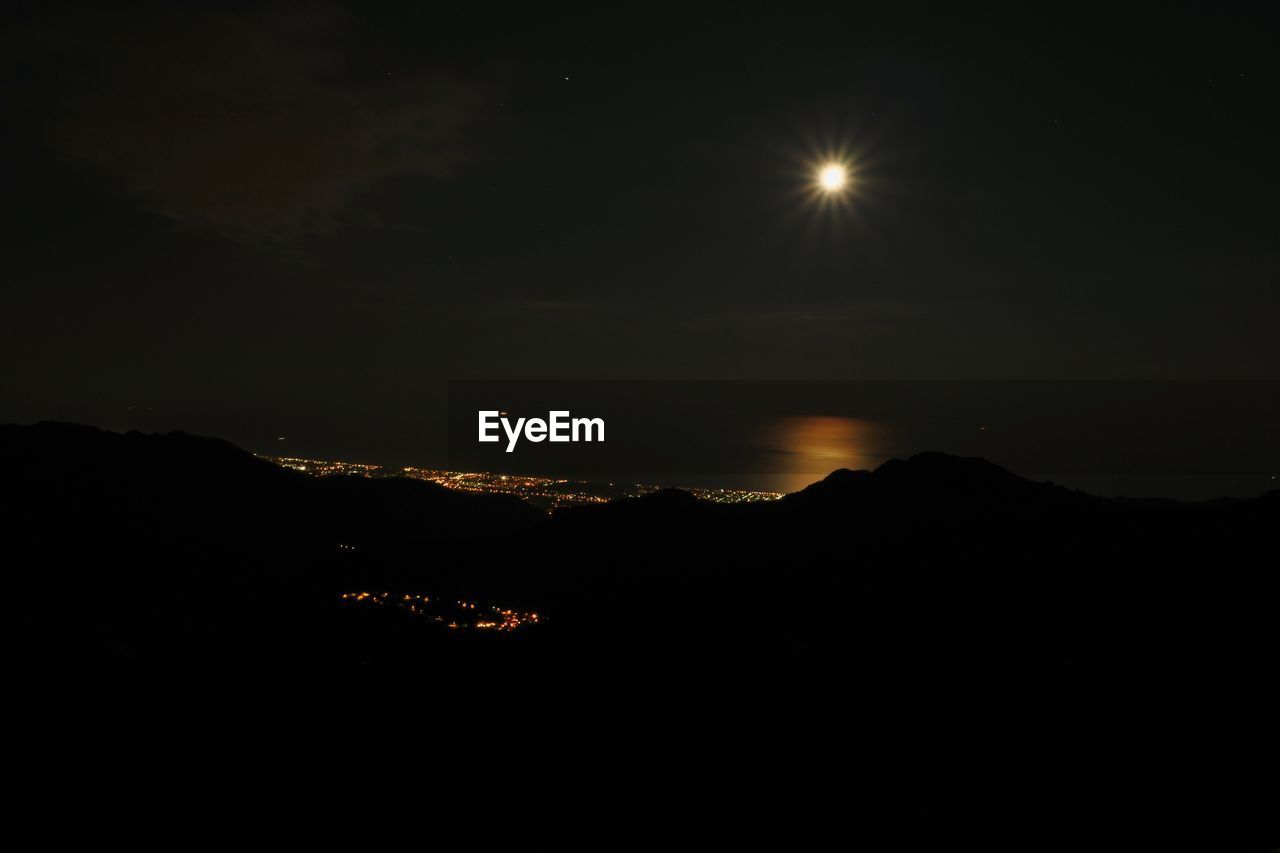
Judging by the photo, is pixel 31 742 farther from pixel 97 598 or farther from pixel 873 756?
pixel 97 598

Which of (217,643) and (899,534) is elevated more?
(899,534)

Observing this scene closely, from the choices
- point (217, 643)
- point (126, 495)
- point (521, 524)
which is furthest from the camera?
→ point (521, 524)

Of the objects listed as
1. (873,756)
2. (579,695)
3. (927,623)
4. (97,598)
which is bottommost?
(97,598)

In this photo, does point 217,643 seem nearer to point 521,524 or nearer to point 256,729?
point 256,729

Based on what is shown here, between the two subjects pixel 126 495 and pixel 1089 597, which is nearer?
pixel 1089 597

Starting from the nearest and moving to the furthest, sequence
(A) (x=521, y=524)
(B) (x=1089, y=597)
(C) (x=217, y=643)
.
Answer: (B) (x=1089, y=597)
(C) (x=217, y=643)
(A) (x=521, y=524)

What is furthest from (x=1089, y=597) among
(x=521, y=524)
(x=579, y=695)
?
(x=521, y=524)

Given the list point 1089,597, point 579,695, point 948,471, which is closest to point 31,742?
point 579,695
